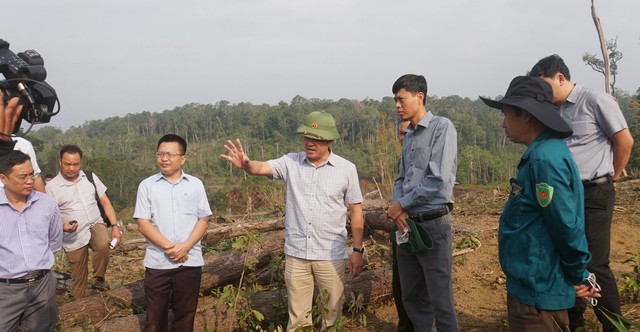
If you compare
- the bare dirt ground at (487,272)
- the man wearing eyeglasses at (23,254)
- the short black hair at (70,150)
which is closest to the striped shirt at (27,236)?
the man wearing eyeglasses at (23,254)

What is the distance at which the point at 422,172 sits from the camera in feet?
9.46

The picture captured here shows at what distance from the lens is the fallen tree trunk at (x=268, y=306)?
11.6 feet

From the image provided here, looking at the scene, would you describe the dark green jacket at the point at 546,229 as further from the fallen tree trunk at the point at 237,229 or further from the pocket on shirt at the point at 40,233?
the fallen tree trunk at the point at 237,229

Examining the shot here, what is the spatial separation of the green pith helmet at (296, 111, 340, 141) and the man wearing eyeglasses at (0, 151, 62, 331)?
1.82 m

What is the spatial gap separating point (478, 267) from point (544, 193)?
11.5 feet

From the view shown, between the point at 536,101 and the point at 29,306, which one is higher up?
the point at 536,101

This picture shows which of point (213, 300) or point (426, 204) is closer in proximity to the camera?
point (426, 204)

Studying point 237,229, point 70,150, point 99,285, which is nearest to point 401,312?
point 99,285

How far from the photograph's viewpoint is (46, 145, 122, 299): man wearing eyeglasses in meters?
4.41

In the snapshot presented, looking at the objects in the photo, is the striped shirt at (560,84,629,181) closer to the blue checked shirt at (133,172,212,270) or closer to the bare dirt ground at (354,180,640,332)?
the bare dirt ground at (354,180,640,332)

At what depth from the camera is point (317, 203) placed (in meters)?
3.08

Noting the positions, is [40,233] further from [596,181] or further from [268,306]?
[596,181]

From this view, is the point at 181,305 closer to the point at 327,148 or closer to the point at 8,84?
the point at 327,148

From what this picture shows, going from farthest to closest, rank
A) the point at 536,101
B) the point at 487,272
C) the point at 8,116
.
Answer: the point at 487,272
the point at 8,116
the point at 536,101
